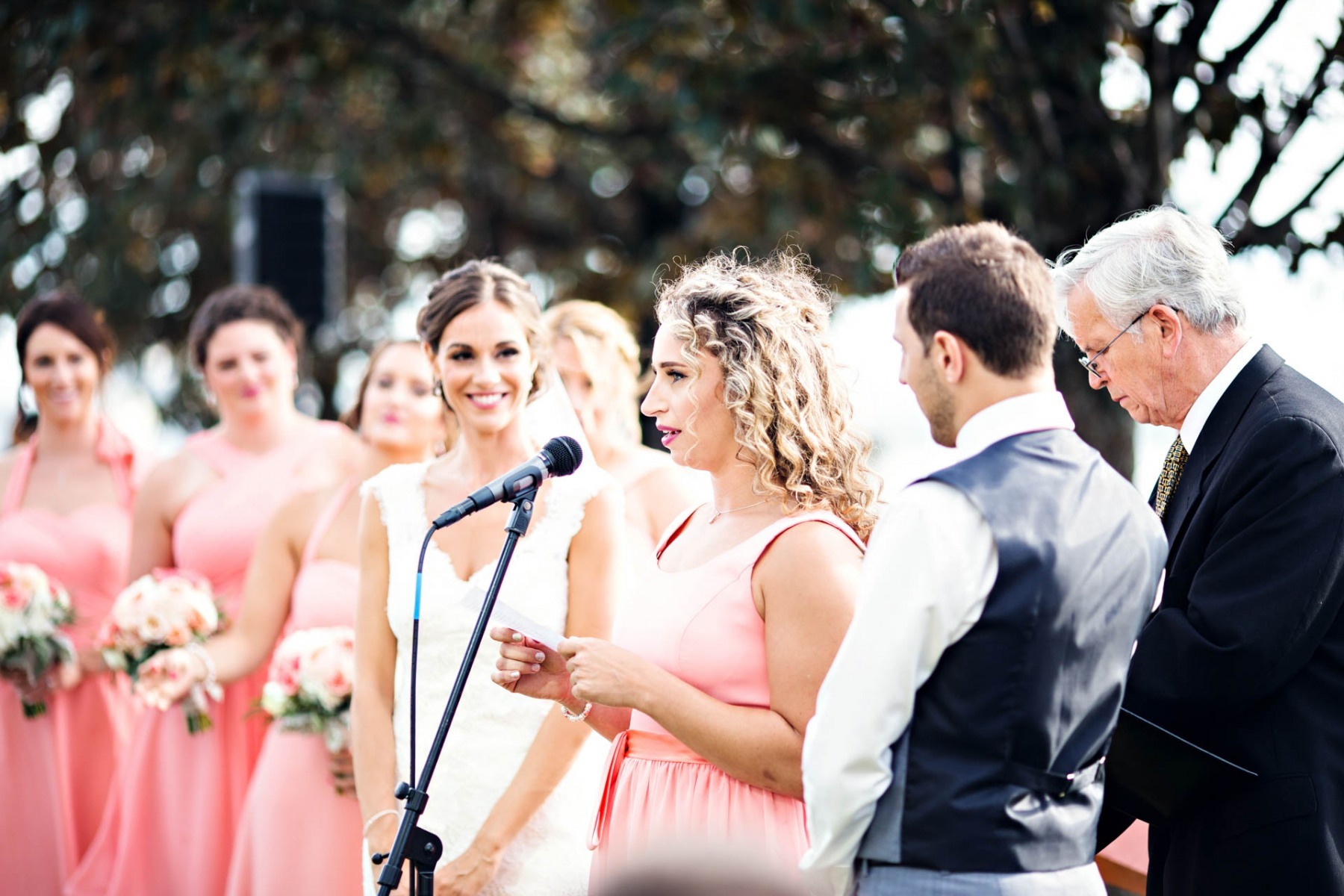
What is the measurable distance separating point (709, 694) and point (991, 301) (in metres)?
0.99

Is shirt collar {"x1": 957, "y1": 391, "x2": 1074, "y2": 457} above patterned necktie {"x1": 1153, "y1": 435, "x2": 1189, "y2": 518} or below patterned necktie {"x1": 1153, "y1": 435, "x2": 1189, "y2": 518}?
above

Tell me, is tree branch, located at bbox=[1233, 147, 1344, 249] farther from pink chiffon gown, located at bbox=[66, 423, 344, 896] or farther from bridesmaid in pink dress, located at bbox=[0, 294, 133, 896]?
bridesmaid in pink dress, located at bbox=[0, 294, 133, 896]

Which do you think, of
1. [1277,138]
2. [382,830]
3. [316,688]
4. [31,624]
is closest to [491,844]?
[382,830]

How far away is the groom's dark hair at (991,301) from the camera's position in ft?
6.88

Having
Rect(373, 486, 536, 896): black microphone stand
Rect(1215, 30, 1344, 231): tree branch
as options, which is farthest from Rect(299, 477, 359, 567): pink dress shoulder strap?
Rect(1215, 30, 1344, 231): tree branch

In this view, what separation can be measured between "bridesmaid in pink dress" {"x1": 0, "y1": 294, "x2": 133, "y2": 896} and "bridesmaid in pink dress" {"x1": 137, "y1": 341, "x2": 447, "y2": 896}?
99 centimetres

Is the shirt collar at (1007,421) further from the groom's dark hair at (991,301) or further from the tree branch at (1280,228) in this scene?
the tree branch at (1280,228)

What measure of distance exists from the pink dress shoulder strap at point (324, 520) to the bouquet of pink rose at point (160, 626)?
38 centimetres

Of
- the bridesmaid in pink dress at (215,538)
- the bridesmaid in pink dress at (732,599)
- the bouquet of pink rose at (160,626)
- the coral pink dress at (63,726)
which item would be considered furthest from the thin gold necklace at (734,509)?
the coral pink dress at (63,726)

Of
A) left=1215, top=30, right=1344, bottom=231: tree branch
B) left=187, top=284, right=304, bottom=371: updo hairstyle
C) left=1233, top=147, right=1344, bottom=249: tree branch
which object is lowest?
left=187, top=284, right=304, bottom=371: updo hairstyle

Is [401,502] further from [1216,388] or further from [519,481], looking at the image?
[1216,388]

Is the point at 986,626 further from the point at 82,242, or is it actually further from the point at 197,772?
the point at 82,242

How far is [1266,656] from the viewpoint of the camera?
250 cm

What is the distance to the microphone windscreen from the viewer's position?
2.78 m
